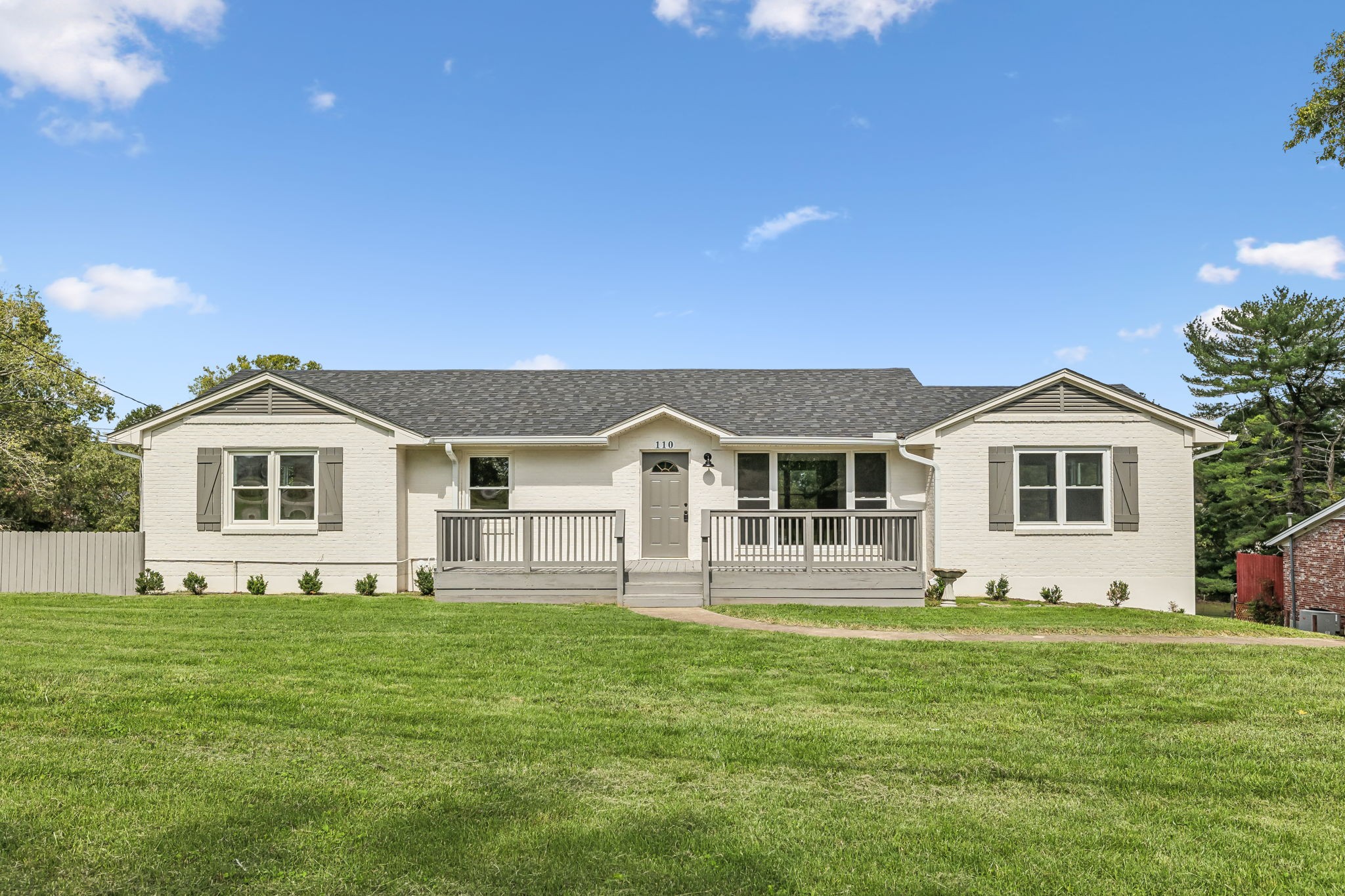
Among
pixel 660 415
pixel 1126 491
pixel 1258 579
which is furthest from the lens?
pixel 1258 579

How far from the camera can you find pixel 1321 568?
1755cm

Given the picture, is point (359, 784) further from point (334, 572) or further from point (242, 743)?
point (334, 572)

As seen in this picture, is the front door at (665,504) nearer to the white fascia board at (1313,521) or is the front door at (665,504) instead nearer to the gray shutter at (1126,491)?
the gray shutter at (1126,491)

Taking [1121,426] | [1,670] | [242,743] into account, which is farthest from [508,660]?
[1121,426]

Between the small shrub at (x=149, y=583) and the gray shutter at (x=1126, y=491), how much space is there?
59.3 feet

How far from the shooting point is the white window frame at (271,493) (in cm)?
1473

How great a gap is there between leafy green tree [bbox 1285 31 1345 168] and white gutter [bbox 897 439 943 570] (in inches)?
305

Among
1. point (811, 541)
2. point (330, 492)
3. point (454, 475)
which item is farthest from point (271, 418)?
point (811, 541)

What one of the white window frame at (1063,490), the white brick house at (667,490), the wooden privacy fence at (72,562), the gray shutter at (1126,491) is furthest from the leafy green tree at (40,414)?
the gray shutter at (1126,491)

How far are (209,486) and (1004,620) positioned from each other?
14.4 metres

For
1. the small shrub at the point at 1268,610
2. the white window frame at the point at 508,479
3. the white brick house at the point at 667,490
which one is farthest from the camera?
the small shrub at the point at 1268,610

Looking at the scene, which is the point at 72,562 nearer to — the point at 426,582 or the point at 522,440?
the point at 426,582

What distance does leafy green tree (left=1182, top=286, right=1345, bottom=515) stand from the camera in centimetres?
2670

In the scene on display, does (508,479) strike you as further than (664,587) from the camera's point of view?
Yes
